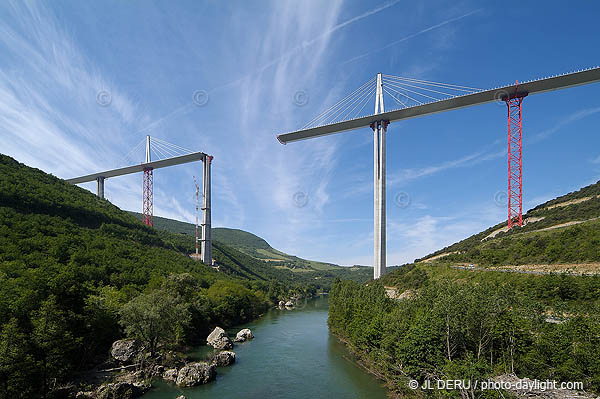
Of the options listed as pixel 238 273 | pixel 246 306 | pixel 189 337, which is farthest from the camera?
pixel 238 273

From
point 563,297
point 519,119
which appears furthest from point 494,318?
point 519,119

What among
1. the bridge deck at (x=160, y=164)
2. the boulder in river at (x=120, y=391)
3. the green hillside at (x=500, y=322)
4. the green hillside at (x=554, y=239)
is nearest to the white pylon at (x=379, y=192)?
the green hillside at (x=554, y=239)

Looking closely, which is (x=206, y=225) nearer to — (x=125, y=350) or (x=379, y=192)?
(x=379, y=192)

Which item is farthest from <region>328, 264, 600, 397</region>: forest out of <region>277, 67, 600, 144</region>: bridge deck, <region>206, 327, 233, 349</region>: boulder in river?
<region>277, 67, 600, 144</region>: bridge deck

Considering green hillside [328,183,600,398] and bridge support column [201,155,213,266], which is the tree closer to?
green hillside [328,183,600,398]

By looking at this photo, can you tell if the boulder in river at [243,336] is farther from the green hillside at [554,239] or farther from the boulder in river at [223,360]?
the green hillside at [554,239]

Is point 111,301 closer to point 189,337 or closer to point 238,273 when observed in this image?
point 189,337
